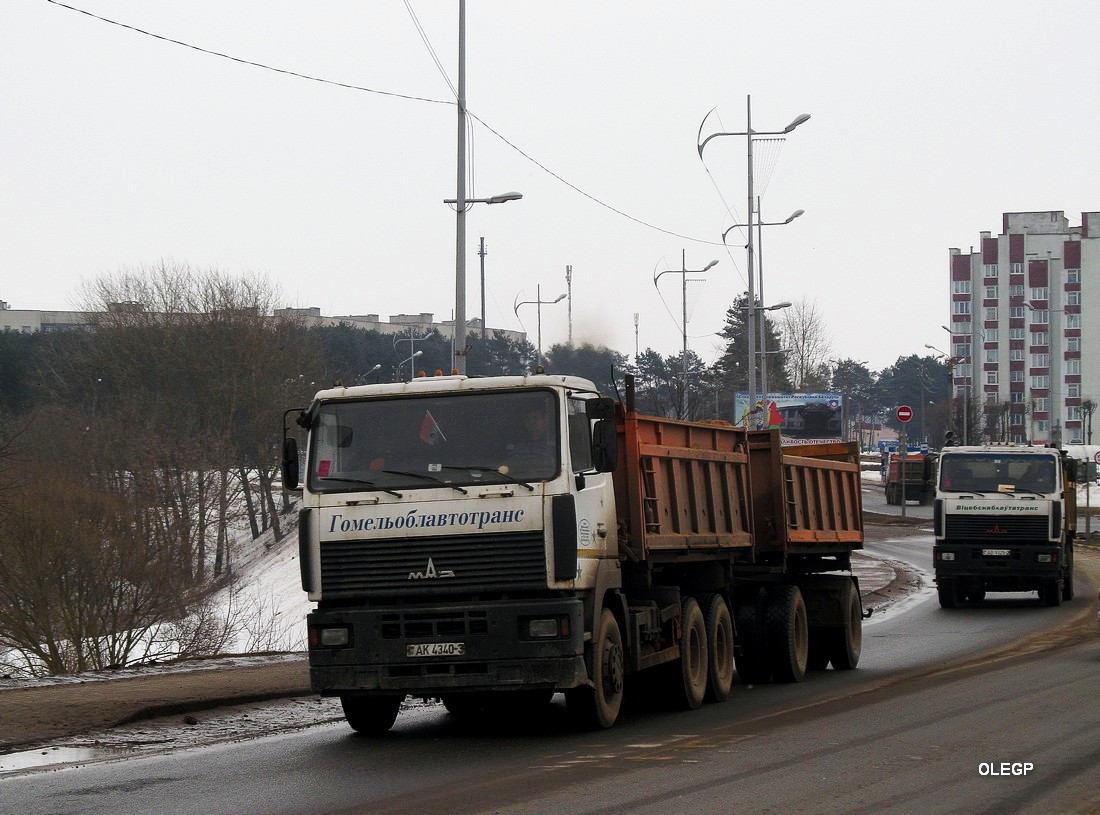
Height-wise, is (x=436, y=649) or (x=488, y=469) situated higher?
(x=488, y=469)

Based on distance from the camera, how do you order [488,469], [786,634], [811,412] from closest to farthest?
[488,469], [786,634], [811,412]

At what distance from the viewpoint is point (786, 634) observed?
14.7 m

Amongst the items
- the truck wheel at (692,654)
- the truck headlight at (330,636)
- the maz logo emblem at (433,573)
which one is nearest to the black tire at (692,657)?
the truck wheel at (692,654)

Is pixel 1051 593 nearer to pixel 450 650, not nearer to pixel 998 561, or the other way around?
pixel 998 561

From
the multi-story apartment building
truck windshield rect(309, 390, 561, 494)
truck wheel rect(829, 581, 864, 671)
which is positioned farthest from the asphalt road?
the multi-story apartment building

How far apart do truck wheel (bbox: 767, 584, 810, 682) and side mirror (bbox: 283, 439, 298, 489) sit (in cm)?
598

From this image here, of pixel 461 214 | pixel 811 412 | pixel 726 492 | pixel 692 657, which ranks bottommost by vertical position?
pixel 692 657

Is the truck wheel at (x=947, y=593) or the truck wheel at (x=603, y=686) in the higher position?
the truck wheel at (x=603, y=686)

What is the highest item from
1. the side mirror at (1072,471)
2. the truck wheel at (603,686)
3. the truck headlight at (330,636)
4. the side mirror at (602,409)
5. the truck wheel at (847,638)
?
the side mirror at (602,409)

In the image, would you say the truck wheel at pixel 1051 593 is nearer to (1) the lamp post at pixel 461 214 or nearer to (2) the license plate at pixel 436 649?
(1) the lamp post at pixel 461 214

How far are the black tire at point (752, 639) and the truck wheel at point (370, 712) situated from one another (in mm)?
4662

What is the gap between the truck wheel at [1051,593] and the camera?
970 inches

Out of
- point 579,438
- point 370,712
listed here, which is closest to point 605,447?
point 579,438

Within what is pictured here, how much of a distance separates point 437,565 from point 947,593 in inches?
674
